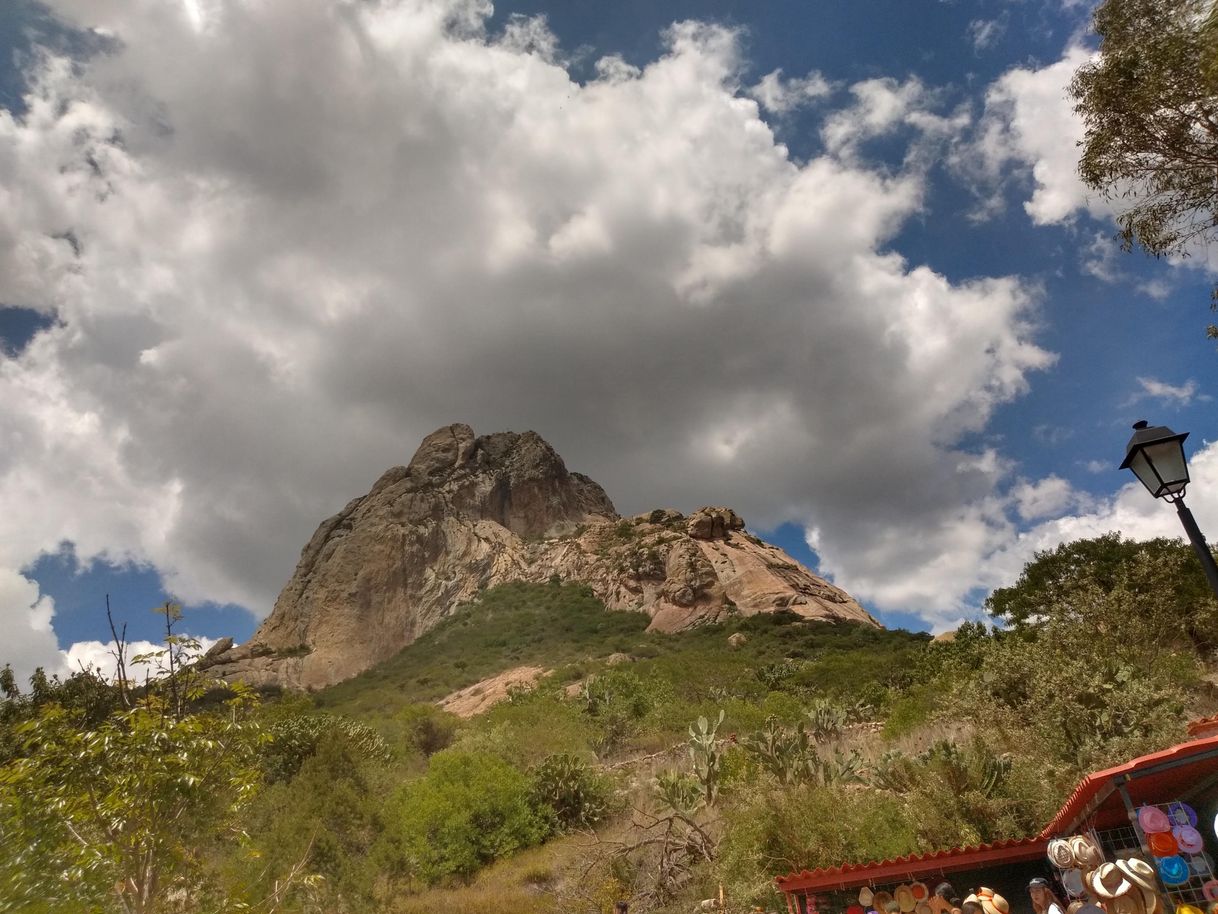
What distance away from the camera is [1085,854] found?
6.14 m

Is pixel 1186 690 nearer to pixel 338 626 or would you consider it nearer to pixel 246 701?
pixel 246 701

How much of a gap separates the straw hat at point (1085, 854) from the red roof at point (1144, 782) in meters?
0.43

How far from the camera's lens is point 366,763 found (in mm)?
22000

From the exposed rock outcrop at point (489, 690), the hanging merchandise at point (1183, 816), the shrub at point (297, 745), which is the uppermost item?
the exposed rock outcrop at point (489, 690)

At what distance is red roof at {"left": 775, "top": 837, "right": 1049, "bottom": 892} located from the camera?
24.6 feet

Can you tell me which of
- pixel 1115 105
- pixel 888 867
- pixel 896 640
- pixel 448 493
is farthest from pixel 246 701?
pixel 448 493

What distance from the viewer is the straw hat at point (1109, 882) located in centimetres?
511

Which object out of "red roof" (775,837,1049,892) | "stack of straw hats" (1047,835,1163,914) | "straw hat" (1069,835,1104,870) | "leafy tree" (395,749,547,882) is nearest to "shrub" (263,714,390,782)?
"leafy tree" (395,749,547,882)

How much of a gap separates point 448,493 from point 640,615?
46.5 metres

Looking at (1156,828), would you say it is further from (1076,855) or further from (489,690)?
(489,690)

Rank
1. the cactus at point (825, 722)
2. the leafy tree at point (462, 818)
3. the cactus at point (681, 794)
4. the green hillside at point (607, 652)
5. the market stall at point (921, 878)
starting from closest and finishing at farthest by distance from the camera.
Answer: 1. the market stall at point (921, 878)
2. the cactus at point (681, 794)
3. the leafy tree at point (462, 818)
4. the cactus at point (825, 722)
5. the green hillside at point (607, 652)

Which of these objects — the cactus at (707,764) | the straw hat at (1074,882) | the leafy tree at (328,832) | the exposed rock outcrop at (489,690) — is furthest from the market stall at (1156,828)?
the exposed rock outcrop at (489,690)

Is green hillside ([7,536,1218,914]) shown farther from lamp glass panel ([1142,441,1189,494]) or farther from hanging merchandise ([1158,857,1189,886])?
lamp glass panel ([1142,441,1189,494])

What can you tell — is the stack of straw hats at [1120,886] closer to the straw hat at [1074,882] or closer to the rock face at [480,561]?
the straw hat at [1074,882]
